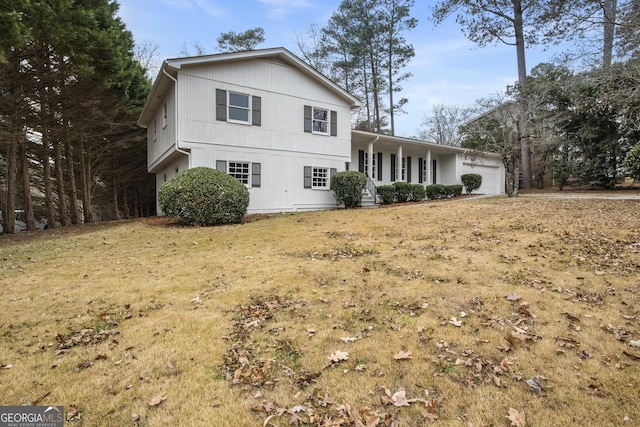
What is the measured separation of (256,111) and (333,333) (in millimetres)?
12897

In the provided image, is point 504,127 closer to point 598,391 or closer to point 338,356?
point 598,391

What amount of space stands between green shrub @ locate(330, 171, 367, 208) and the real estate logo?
14.2 meters

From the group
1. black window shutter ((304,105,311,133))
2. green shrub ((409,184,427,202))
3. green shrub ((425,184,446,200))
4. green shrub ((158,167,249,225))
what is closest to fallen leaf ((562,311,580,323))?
green shrub ((158,167,249,225))

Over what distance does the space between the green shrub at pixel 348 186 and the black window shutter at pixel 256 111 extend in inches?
171

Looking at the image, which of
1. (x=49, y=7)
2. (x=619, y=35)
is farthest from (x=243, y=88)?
(x=619, y=35)

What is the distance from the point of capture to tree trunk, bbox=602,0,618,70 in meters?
10.7

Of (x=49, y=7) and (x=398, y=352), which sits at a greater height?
(x=49, y=7)

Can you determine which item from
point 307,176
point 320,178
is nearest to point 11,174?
point 307,176

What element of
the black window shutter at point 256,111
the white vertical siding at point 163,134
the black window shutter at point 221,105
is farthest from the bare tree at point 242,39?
the black window shutter at point 221,105

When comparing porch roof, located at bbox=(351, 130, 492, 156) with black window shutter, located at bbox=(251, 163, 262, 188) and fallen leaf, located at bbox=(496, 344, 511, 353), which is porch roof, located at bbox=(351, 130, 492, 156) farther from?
fallen leaf, located at bbox=(496, 344, 511, 353)

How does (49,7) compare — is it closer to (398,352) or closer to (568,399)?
(398,352)

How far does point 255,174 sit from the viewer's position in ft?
49.2

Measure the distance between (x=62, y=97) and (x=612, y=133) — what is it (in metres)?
26.1

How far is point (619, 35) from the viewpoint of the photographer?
32.4 feet
